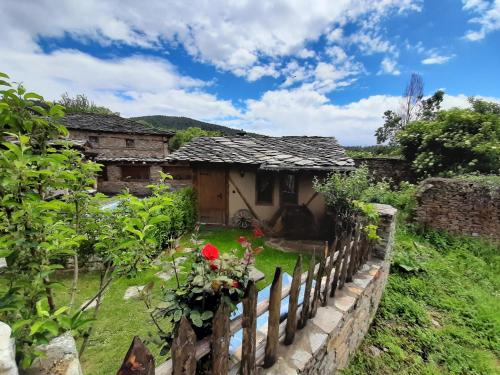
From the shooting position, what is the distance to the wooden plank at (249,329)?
1.59 metres

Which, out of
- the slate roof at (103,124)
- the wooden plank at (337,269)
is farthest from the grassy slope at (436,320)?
the slate roof at (103,124)

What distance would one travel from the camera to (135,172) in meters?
18.2

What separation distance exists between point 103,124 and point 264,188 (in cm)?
1767

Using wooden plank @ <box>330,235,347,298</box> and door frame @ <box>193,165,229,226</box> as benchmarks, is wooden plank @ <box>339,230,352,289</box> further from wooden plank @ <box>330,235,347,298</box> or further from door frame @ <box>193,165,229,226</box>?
door frame @ <box>193,165,229,226</box>

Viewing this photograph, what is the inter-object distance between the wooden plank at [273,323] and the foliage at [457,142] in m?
11.5

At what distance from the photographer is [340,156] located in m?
9.29

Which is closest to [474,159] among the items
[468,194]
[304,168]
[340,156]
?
[468,194]

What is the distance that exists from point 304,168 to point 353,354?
5.75 m

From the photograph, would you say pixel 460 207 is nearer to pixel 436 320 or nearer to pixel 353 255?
pixel 436 320

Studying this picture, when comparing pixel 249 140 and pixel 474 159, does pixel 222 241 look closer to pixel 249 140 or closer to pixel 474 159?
pixel 249 140

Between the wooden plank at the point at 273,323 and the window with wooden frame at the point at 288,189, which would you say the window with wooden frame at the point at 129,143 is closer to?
the window with wooden frame at the point at 288,189

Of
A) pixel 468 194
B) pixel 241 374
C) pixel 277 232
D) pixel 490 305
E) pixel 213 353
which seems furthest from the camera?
pixel 277 232

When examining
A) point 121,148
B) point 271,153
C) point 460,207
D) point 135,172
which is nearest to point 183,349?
point 271,153

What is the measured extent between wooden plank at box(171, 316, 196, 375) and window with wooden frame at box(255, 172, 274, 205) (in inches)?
323
